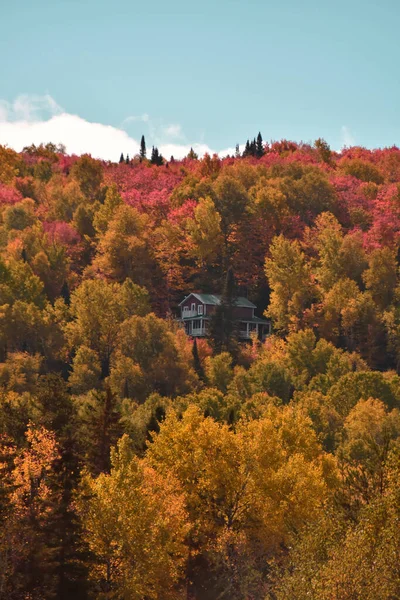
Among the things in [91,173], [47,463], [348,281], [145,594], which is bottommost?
[145,594]

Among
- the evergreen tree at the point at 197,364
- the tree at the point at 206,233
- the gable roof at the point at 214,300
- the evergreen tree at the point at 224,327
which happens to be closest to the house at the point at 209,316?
the gable roof at the point at 214,300

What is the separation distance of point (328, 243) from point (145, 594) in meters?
84.0

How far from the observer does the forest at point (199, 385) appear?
46.6 m

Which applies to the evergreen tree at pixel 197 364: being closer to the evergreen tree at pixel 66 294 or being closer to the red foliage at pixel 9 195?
the evergreen tree at pixel 66 294

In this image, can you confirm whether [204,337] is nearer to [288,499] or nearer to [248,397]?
[248,397]

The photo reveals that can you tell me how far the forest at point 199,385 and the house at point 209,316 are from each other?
2640mm

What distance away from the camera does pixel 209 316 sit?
12300 centimetres

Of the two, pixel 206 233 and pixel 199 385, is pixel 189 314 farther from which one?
pixel 199 385

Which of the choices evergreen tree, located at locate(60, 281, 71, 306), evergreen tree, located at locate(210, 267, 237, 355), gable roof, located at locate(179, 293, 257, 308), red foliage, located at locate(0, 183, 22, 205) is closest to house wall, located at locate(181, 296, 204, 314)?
gable roof, located at locate(179, 293, 257, 308)

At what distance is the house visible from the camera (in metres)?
125

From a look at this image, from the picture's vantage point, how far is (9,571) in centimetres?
4259

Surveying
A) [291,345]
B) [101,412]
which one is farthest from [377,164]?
[101,412]

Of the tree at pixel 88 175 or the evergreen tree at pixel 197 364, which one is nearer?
the evergreen tree at pixel 197 364

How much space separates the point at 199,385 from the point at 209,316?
20799mm
